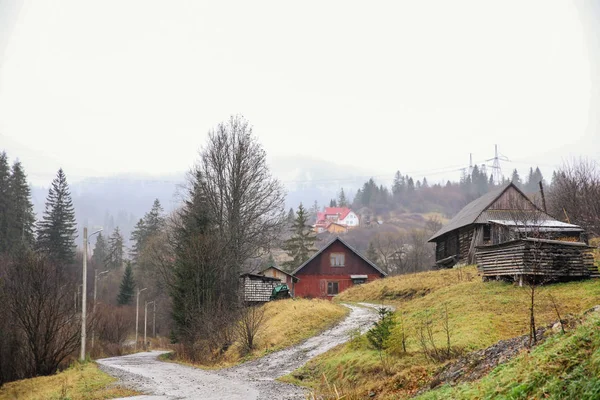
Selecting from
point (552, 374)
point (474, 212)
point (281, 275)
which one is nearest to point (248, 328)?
point (552, 374)

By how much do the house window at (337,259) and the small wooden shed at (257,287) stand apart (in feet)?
31.4

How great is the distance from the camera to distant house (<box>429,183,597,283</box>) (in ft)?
79.5

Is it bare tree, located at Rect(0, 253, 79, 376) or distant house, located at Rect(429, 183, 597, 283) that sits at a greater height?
distant house, located at Rect(429, 183, 597, 283)

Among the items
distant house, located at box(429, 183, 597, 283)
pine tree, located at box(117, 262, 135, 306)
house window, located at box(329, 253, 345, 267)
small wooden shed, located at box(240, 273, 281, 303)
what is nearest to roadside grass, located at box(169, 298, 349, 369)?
distant house, located at box(429, 183, 597, 283)

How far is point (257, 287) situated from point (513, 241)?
27070mm

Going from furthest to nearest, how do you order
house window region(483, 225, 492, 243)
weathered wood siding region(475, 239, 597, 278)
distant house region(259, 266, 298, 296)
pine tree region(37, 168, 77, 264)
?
pine tree region(37, 168, 77, 264) < distant house region(259, 266, 298, 296) < house window region(483, 225, 492, 243) < weathered wood siding region(475, 239, 597, 278)

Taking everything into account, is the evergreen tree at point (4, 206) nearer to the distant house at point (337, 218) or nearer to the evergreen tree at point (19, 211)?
the evergreen tree at point (19, 211)

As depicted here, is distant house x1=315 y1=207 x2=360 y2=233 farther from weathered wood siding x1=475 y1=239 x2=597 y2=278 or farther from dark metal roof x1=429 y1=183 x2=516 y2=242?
weathered wood siding x1=475 y1=239 x2=597 y2=278

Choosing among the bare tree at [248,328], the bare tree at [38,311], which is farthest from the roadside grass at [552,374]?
the bare tree at [38,311]

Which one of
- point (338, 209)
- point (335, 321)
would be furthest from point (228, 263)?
point (338, 209)

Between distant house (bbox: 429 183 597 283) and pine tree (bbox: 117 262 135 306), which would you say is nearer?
distant house (bbox: 429 183 597 283)

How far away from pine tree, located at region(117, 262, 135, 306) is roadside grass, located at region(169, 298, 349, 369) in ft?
141

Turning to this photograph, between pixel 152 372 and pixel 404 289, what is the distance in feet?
63.8

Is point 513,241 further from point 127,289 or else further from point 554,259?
point 127,289
